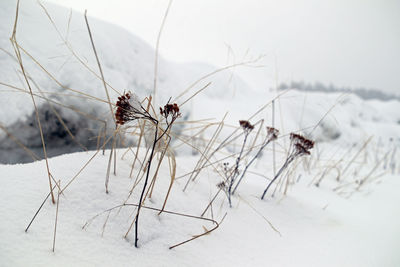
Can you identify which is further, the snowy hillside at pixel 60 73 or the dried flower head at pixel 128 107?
the snowy hillside at pixel 60 73

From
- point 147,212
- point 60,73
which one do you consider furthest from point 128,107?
point 60,73

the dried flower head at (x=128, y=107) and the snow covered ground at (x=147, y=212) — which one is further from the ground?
the dried flower head at (x=128, y=107)

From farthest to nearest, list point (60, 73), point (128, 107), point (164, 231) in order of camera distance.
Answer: point (60, 73)
point (164, 231)
point (128, 107)

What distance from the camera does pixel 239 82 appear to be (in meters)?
5.83

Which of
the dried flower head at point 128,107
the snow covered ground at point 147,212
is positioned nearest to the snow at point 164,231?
the snow covered ground at point 147,212

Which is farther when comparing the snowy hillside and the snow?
the snowy hillside

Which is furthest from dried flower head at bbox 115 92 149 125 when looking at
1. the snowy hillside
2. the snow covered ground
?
the snowy hillside

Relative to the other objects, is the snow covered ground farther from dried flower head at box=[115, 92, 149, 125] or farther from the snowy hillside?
dried flower head at box=[115, 92, 149, 125]

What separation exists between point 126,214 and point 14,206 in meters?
0.28

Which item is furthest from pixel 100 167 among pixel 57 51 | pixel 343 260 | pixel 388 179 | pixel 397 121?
pixel 397 121

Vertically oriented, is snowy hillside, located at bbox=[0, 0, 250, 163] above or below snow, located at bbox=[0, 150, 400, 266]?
above

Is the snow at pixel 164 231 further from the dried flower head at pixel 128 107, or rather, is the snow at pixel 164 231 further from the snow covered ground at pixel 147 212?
the dried flower head at pixel 128 107

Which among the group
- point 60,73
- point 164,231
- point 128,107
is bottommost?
point 164,231

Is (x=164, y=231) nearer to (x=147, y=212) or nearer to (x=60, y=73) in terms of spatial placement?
(x=147, y=212)
